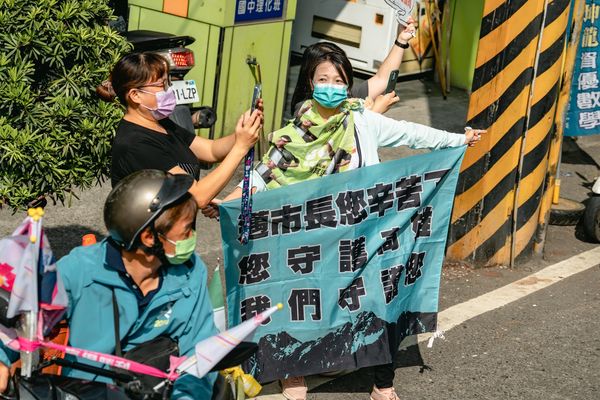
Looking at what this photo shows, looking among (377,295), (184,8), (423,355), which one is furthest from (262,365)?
(184,8)

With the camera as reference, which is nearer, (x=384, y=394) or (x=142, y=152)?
(x=142, y=152)

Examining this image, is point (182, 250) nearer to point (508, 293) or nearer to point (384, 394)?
point (384, 394)

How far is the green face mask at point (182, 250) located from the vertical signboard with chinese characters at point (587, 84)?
23.4 ft

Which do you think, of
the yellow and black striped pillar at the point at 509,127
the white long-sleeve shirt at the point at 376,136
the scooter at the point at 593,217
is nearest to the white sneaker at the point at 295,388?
the white long-sleeve shirt at the point at 376,136

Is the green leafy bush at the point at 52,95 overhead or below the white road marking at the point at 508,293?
overhead

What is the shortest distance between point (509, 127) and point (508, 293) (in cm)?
116

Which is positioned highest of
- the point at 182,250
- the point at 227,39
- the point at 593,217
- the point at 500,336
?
the point at 227,39

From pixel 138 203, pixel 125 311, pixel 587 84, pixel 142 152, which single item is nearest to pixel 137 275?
pixel 125 311

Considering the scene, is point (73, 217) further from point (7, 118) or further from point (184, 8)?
point (7, 118)

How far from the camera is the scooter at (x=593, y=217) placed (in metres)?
8.73

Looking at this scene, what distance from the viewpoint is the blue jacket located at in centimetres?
377

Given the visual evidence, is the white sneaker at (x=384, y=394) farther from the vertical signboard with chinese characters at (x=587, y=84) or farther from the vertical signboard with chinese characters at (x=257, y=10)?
the vertical signboard with chinese characters at (x=587, y=84)

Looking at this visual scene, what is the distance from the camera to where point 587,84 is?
408 inches

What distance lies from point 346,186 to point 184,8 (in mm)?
Result: 4030
